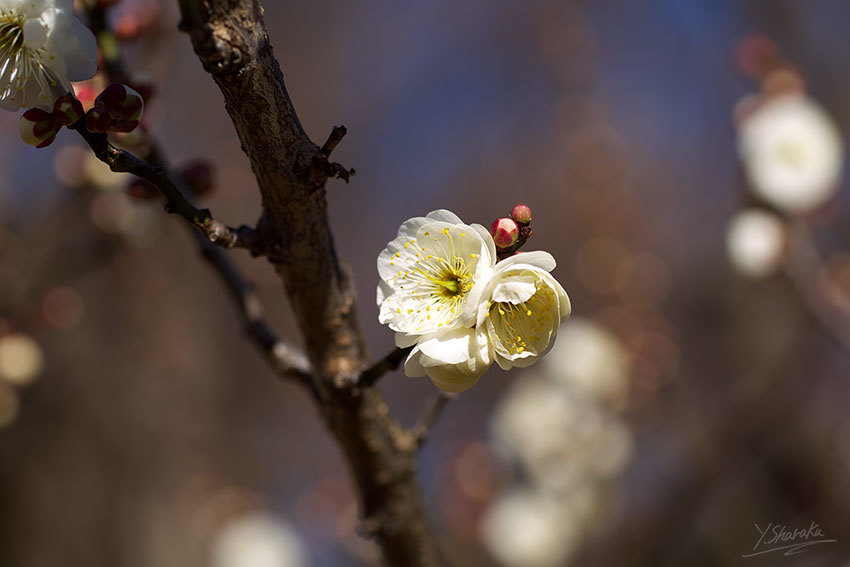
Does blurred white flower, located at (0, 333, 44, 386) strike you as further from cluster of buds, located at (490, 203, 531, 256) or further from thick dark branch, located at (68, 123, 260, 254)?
cluster of buds, located at (490, 203, 531, 256)

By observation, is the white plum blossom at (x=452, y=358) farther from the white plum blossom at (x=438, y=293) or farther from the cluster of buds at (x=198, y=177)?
the cluster of buds at (x=198, y=177)

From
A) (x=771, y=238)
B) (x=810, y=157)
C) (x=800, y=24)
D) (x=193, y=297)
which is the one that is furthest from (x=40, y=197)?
(x=800, y=24)

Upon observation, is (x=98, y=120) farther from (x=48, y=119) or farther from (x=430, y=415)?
(x=430, y=415)

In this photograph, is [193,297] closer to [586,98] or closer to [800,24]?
[586,98]

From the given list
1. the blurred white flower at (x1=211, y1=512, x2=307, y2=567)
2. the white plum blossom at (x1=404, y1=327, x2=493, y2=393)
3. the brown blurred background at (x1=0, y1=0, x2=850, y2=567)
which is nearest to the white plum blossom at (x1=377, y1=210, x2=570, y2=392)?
the white plum blossom at (x1=404, y1=327, x2=493, y2=393)

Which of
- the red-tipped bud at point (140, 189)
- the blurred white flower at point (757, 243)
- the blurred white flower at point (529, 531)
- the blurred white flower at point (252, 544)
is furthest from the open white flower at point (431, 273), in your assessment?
the blurred white flower at point (252, 544)

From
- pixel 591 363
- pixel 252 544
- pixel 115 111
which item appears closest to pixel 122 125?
pixel 115 111

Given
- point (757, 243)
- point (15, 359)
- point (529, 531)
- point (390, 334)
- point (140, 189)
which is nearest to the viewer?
point (140, 189)
